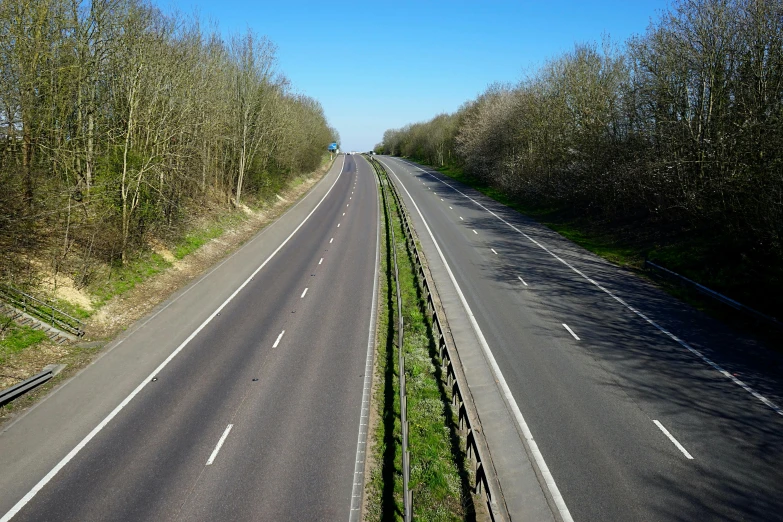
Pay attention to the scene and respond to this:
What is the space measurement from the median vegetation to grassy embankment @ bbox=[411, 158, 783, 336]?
0.27ft

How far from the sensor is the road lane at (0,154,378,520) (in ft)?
31.4

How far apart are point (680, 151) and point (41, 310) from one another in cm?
3228

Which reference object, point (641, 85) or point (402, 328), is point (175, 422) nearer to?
point (402, 328)

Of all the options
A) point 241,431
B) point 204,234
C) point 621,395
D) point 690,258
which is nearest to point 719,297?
point 690,258

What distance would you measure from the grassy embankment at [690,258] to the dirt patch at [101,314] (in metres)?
22.6

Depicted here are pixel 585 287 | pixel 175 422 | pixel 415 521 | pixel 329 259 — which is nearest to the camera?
pixel 415 521

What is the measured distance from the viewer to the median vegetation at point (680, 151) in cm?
2167

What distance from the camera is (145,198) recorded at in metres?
24.8

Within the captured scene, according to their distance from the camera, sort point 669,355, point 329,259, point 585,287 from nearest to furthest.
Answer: point 669,355, point 585,287, point 329,259

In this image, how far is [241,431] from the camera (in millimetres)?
11938

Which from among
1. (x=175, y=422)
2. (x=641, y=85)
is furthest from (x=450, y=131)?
(x=175, y=422)

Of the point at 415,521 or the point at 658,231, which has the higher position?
the point at 658,231

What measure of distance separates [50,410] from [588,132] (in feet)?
124

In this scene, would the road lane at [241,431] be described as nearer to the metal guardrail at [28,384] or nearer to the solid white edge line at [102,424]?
the solid white edge line at [102,424]
